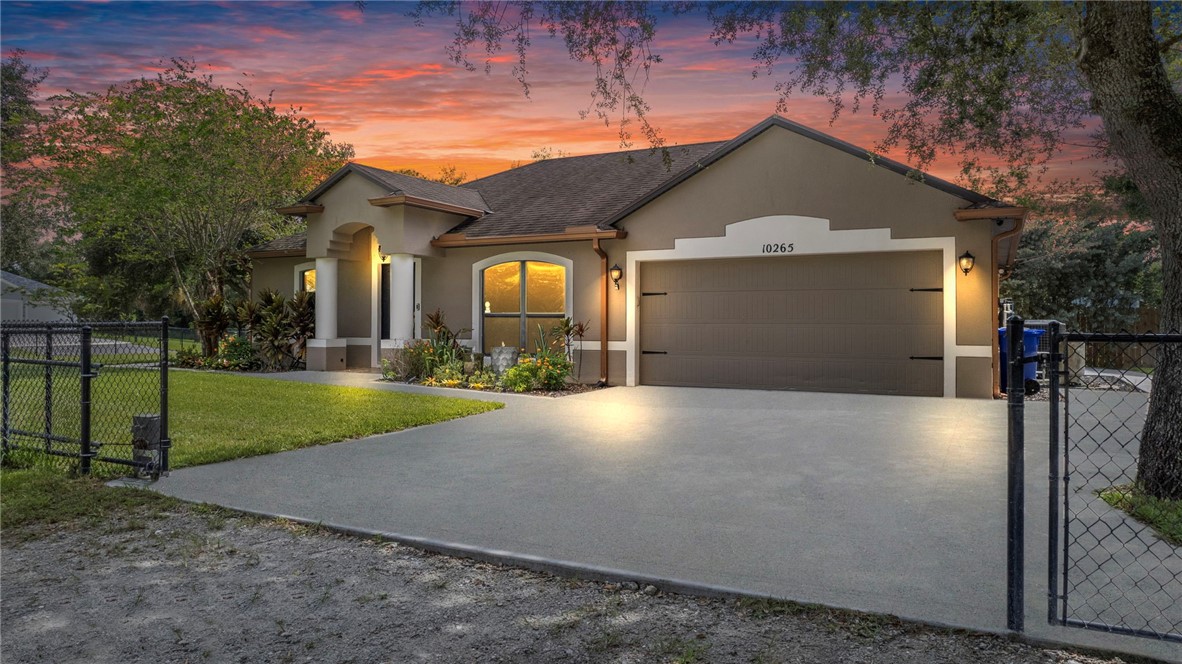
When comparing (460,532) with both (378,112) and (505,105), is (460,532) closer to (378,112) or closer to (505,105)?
(505,105)

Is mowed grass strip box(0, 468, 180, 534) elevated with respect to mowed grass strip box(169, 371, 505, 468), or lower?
lower

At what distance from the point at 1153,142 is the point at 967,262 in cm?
678

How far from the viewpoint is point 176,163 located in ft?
63.3

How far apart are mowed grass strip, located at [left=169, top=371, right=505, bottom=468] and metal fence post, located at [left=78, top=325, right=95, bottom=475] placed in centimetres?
69

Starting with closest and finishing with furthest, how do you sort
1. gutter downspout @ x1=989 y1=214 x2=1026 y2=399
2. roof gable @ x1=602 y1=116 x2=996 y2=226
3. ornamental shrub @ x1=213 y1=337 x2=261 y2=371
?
1. gutter downspout @ x1=989 y1=214 x2=1026 y2=399
2. roof gable @ x1=602 y1=116 x2=996 y2=226
3. ornamental shrub @ x1=213 y1=337 x2=261 y2=371

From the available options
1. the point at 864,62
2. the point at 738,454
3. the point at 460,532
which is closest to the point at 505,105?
the point at 864,62

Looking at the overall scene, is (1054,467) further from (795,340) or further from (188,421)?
(795,340)

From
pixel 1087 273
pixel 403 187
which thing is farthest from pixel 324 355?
pixel 1087 273

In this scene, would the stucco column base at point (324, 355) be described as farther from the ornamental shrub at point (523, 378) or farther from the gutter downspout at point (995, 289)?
the gutter downspout at point (995, 289)

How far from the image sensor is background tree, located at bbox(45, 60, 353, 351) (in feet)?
63.4

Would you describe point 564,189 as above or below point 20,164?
below

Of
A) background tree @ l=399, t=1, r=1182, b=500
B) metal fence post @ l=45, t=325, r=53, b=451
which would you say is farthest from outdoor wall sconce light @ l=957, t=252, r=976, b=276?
metal fence post @ l=45, t=325, r=53, b=451

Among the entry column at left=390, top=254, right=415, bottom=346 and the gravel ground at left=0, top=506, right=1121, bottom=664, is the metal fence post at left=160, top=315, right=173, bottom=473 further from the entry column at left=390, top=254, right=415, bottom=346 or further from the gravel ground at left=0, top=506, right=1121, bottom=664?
the entry column at left=390, top=254, right=415, bottom=346

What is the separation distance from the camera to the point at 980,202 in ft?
40.4
